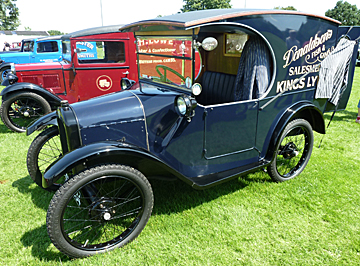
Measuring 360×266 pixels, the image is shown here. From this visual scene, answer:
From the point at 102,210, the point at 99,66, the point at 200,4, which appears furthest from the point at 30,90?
the point at 200,4

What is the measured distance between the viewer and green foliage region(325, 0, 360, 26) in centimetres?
4371

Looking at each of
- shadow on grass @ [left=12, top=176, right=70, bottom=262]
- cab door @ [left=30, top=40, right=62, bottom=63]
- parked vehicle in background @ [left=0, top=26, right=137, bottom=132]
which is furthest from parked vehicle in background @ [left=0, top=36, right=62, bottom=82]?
shadow on grass @ [left=12, top=176, right=70, bottom=262]

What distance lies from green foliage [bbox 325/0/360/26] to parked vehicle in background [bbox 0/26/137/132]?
160 feet

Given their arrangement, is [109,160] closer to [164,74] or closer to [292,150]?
[164,74]

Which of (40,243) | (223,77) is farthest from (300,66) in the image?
(40,243)

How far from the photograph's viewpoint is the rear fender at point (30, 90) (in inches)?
219

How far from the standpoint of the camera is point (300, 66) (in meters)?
3.31

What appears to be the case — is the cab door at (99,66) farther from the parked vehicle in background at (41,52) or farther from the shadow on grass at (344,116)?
the parked vehicle in background at (41,52)

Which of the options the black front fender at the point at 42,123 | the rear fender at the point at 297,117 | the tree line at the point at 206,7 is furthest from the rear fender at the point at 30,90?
the tree line at the point at 206,7

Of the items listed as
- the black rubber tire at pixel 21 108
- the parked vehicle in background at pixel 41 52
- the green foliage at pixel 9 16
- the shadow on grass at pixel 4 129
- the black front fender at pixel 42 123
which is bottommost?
the shadow on grass at pixel 4 129

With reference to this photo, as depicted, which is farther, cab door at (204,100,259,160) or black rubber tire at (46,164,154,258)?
cab door at (204,100,259,160)

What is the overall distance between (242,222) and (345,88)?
2.56 m

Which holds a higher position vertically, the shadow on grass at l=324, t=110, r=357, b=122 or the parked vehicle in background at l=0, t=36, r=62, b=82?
the parked vehicle in background at l=0, t=36, r=62, b=82

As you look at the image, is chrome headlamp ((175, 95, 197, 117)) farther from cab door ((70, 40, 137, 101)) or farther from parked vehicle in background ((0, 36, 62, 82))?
parked vehicle in background ((0, 36, 62, 82))
